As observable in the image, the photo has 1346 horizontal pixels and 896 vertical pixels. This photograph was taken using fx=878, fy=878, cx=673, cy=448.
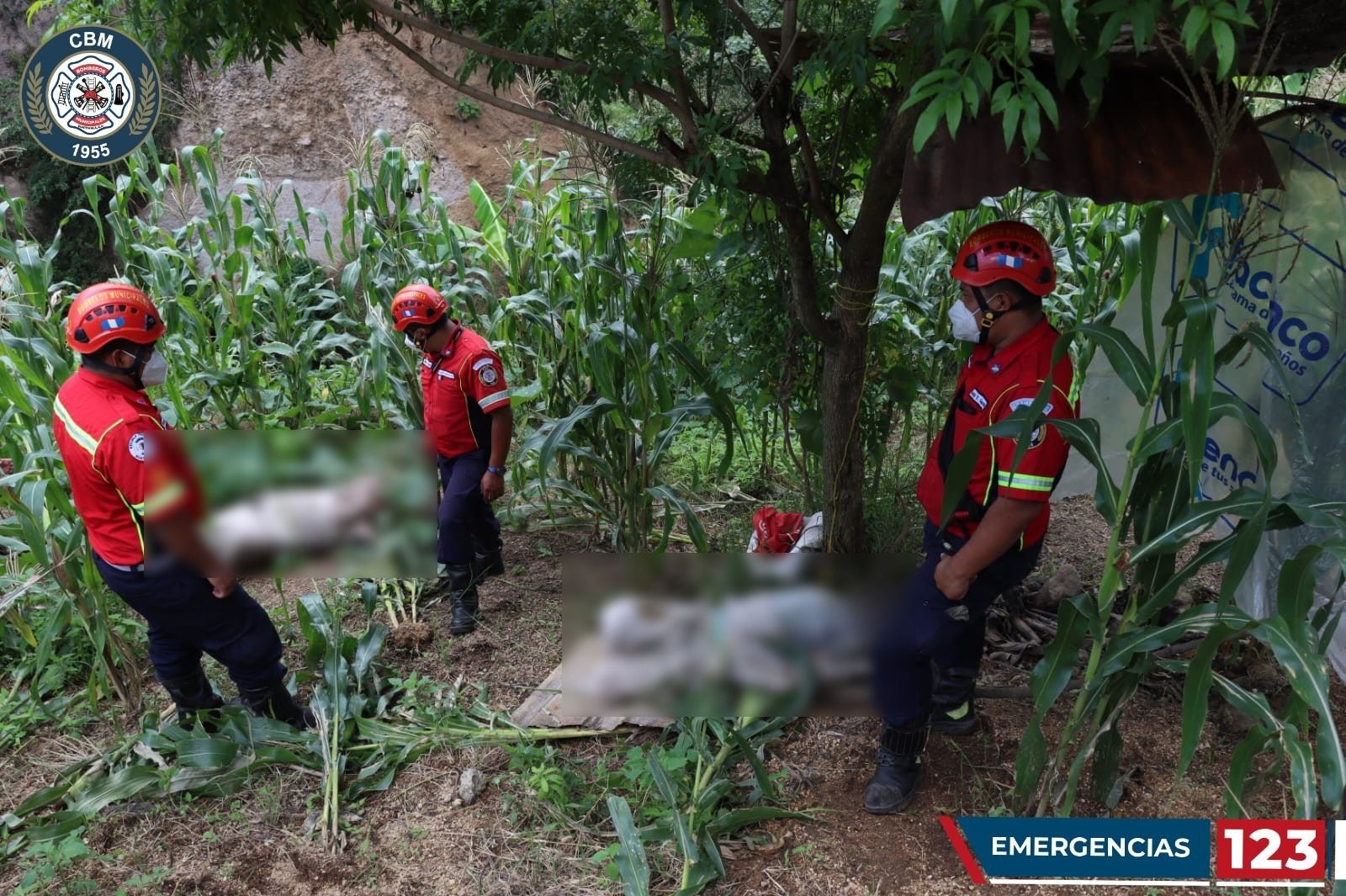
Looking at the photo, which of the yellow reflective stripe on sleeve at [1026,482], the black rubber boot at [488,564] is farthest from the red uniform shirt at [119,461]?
the yellow reflective stripe on sleeve at [1026,482]

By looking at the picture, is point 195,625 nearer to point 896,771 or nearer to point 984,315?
point 896,771

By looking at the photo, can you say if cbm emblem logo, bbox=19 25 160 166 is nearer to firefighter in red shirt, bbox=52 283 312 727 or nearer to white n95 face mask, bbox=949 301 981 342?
firefighter in red shirt, bbox=52 283 312 727

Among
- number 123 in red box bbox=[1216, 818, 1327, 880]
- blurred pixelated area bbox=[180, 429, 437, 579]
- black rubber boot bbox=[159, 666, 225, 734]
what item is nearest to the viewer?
number 123 in red box bbox=[1216, 818, 1327, 880]

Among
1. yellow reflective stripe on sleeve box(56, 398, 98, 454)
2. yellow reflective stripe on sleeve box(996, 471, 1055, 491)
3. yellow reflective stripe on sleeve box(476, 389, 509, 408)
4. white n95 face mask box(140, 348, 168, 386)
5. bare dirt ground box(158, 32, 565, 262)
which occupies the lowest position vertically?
yellow reflective stripe on sleeve box(996, 471, 1055, 491)

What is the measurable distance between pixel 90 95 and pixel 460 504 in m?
2.11

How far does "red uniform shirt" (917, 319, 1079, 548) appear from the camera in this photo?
2.29 meters

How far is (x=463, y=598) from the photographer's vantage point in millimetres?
4086

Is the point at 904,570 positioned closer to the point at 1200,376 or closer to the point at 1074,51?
the point at 1200,376

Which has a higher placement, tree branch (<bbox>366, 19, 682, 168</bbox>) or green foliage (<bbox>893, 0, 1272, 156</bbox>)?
tree branch (<bbox>366, 19, 682, 168</bbox>)

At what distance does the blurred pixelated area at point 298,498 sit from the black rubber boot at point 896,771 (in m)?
1.79

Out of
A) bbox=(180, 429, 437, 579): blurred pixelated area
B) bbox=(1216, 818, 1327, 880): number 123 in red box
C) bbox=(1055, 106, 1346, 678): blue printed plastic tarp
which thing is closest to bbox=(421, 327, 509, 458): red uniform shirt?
bbox=(180, 429, 437, 579): blurred pixelated area

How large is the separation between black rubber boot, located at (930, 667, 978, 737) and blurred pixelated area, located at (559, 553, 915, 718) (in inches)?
25.8

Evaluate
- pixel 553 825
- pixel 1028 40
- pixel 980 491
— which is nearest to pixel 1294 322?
pixel 980 491

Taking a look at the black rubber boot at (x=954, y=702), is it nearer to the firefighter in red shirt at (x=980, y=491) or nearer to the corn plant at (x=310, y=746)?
the firefighter in red shirt at (x=980, y=491)
